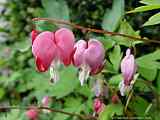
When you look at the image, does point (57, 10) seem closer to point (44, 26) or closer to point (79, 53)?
point (44, 26)

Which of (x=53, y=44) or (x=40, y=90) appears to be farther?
(x=40, y=90)

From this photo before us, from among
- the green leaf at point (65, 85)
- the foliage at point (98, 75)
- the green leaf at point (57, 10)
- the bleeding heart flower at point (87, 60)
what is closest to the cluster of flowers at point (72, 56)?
the bleeding heart flower at point (87, 60)

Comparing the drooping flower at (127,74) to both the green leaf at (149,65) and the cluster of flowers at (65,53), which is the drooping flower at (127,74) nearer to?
the cluster of flowers at (65,53)

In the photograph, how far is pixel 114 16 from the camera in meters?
1.41

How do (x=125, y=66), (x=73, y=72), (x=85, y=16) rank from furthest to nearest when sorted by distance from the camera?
(x=85, y=16) < (x=73, y=72) < (x=125, y=66)

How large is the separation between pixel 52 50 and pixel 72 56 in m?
0.05

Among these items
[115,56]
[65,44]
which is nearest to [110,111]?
[115,56]

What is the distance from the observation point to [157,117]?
4.43ft

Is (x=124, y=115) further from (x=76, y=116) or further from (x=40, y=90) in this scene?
(x=40, y=90)

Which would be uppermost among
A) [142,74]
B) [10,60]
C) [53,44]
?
[53,44]

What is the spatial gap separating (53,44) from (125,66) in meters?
0.18

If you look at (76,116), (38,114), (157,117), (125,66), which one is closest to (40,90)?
(38,114)

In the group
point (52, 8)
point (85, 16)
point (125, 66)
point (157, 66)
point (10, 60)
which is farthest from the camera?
point (10, 60)

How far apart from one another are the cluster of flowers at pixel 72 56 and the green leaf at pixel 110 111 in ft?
0.54
